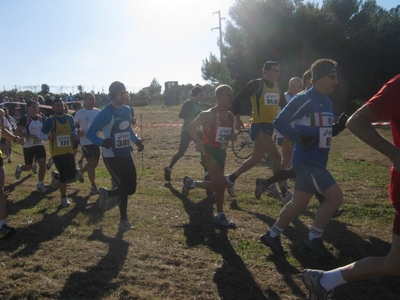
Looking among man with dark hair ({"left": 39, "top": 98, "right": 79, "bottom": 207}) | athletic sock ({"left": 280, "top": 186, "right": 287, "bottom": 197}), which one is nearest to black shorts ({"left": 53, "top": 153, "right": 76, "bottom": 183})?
man with dark hair ({"left": 39, "top": 98, "right": 79, "bottom": 207})

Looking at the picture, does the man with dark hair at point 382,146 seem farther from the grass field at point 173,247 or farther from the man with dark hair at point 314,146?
the man with dark hair at point 314,146

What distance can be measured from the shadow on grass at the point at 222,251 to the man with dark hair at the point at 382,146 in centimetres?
92

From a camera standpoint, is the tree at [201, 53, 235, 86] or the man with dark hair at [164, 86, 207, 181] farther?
the tree at [201, 53, 235, 86]

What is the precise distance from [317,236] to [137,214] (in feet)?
9.88

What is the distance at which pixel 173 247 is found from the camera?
5094mm

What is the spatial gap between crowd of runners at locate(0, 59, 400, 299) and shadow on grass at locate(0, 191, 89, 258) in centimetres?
20

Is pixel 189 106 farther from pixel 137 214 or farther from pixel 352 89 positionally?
pixel 352 89

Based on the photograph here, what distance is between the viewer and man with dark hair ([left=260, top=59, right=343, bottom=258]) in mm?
4316

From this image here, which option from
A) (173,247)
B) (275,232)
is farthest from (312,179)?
(173,247)

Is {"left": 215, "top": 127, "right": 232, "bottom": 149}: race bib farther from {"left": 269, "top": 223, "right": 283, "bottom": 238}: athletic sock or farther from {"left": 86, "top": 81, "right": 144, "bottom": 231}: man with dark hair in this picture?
{"left": 269, "top": 223, "right": 283, "bottom": 238}: athletic sock

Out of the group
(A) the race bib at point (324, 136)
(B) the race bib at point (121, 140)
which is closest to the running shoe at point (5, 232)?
(B) the race bib at point (121, 140)

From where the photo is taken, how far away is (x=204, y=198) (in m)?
7.46

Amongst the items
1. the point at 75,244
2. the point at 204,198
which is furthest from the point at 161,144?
the point at 75,244

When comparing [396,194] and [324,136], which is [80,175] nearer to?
[324,136]
